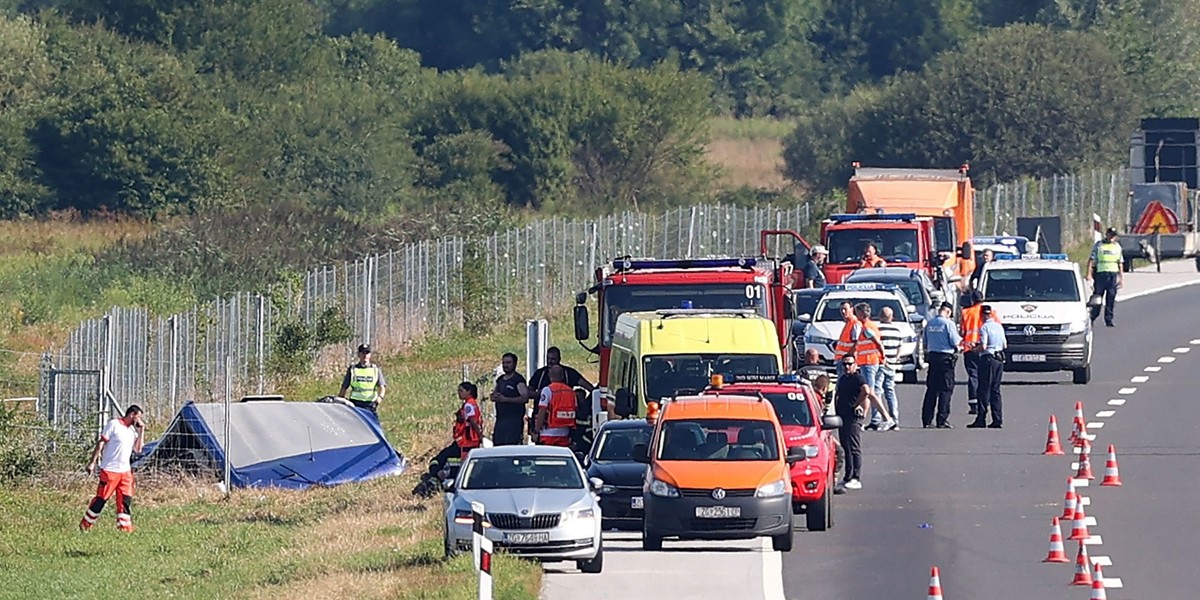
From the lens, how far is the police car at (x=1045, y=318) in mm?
37188

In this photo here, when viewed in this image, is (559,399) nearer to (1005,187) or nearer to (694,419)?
(694,419)

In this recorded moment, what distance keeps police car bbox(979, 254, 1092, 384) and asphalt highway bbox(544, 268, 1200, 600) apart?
45cm

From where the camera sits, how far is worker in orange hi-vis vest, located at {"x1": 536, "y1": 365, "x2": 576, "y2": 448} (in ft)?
93.7

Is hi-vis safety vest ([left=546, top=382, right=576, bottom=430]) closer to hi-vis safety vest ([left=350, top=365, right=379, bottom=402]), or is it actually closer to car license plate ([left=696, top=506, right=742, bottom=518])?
car license plate ([left=696, top=506, right=742, bottom=518])

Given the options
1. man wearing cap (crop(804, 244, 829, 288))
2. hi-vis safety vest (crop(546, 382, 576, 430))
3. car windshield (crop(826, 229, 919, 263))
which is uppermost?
car windshield (crop(826, 229, 919, 263))

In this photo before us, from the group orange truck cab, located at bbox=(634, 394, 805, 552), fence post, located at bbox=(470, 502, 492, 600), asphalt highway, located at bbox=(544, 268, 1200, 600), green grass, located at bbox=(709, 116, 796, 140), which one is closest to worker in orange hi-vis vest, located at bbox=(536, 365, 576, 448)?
asphalt highway, located at bbox=(544, 268, 1200, 600)

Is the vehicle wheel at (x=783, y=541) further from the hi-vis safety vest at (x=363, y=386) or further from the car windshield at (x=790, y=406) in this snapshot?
the hi-vis safety vest at (x=363, y=386)

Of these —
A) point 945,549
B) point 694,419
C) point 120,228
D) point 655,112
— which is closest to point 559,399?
point 694,419

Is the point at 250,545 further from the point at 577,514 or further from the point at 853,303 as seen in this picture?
the point at 853,303

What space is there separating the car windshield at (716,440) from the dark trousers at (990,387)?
8.94 metres

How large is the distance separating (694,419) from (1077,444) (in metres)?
7.37

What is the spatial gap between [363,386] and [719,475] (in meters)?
10.9

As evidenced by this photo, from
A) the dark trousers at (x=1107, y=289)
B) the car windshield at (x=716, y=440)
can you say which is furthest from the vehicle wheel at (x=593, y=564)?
the dark trousers at (x=1107, y=289)

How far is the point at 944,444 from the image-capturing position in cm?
3188
